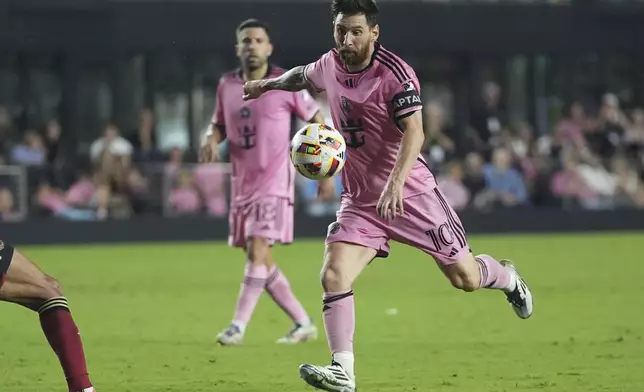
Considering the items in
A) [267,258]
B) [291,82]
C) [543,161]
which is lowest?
[267,258]

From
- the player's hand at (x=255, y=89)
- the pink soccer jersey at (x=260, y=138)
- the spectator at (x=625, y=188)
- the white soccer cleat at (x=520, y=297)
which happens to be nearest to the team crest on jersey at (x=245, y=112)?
the pink soccer jersey at (x=260, y=138)

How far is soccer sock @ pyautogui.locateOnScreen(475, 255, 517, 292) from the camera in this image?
8.34 metres

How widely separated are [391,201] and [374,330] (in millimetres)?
3927

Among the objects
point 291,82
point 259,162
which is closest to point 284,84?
point 291,82

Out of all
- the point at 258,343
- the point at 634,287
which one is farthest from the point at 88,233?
the point at 258,343

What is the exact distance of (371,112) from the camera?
24.8 ft

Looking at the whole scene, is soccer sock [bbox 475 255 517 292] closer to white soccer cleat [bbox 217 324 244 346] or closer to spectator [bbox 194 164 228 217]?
white soccer cleat [bbox 217 324 244 346]

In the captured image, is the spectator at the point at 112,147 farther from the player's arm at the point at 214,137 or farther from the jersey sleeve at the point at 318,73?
the jersey sleeve at the point at 318,73

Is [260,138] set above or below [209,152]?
above

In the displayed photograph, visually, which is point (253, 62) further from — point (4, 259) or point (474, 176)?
point (474, 176)

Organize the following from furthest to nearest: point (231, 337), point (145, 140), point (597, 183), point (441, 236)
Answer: point (145, 140) < point (597, 183) < point (231, 337) < point (441, 236)

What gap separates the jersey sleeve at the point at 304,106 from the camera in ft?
33.4

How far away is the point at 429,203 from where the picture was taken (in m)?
7.84

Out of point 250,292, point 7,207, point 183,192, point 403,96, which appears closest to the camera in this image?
point 403,96
